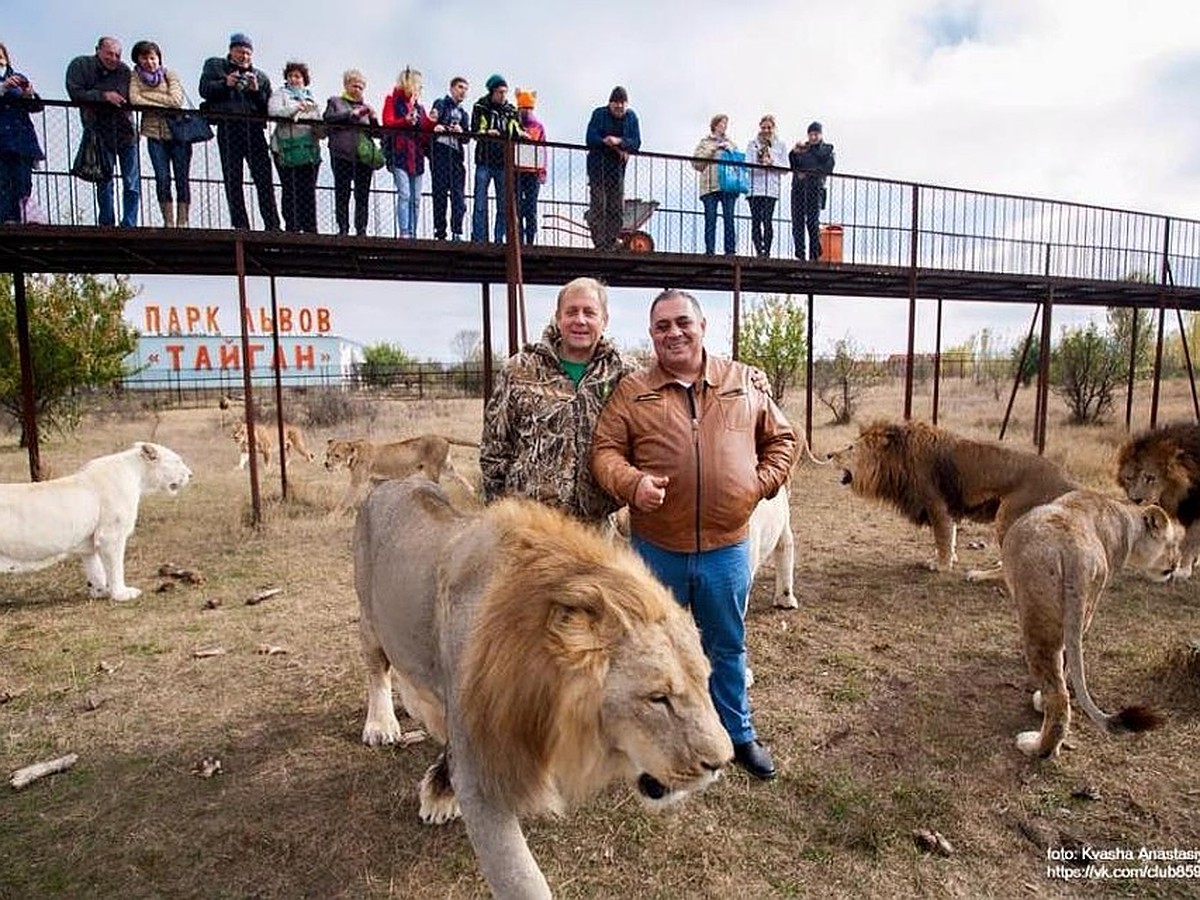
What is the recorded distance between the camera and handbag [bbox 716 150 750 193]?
9570 millimetres

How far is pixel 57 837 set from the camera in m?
3.07

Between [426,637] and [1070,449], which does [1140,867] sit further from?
[1070,449]

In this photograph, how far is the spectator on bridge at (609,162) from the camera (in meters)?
8.80

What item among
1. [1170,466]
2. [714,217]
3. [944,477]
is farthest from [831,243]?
[1170,466]

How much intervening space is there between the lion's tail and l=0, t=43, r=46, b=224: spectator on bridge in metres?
9.25

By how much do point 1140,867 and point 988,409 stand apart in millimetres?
28969

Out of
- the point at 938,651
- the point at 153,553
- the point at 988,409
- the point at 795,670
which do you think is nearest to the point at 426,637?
the point at 795,670

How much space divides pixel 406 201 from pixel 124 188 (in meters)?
2.88

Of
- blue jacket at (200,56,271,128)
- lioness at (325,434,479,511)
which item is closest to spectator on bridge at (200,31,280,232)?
blue jacket at (200,56,271,128)

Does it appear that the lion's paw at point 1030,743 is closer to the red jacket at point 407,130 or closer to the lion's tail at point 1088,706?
the lion's tail at point 1088,706

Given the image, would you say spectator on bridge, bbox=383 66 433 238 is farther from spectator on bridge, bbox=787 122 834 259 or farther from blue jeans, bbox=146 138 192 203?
spectator on bridge, bbox=787 122 834 259

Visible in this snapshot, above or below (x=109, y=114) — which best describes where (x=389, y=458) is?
below

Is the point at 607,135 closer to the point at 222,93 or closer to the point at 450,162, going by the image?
the point at 450,162

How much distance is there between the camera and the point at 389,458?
1062 centimetres
